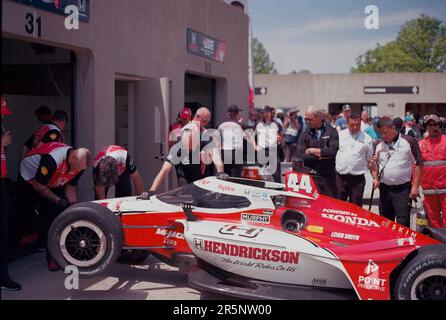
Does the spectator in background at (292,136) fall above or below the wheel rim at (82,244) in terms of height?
above

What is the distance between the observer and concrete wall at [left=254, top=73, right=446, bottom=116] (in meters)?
33.5

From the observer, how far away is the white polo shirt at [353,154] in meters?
6.58

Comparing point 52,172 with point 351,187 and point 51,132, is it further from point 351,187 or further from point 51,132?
point 351,187

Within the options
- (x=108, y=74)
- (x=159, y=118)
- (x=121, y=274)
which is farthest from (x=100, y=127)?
(x=121, y=274)

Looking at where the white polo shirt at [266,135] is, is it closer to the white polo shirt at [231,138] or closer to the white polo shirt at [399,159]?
the white polo shirt at [231,138]

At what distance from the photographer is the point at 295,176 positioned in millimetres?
4875

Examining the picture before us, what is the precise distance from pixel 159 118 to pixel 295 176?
419 cm

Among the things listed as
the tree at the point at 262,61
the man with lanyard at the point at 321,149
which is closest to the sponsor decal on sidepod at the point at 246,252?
the man with lanyard at the point at 321,149

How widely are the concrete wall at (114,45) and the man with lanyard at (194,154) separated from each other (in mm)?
1574

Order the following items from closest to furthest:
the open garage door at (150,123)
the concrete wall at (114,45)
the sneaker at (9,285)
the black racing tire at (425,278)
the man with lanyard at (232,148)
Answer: the black racing tire at (425,278) → the sneaker at (9,285) → the concrete wall at (114,45) → the open garage door at (150,123) → the man with lanyard at (232,148)

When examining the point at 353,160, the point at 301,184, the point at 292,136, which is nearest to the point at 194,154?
the point at 301,184

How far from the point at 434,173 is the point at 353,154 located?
3.23ft

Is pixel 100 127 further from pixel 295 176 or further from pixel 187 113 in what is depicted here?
pixel 295 176

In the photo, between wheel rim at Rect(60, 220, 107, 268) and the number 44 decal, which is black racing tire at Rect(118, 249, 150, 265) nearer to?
wheel rim at Rect(60, 220, 107, 268)
